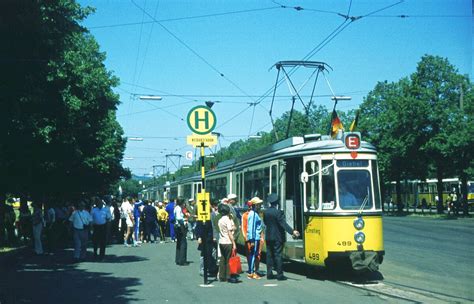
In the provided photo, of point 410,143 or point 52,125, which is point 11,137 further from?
point 410,143

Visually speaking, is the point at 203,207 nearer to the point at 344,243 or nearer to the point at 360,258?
the point at 344,243

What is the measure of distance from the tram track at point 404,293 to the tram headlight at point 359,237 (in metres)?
0.91

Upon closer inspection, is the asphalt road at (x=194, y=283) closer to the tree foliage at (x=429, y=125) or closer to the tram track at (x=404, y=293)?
the tram track at (x=404, y=293)

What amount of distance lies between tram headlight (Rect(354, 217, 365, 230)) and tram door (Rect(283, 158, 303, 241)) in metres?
1.89

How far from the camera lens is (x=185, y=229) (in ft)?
55.0

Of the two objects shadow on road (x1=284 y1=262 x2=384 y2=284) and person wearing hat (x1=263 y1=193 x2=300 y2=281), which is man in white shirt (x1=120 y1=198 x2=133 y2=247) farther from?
person wearing hat (x1=263 y1=193 x2=300 y2=281)

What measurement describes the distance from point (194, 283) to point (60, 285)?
9.02ft

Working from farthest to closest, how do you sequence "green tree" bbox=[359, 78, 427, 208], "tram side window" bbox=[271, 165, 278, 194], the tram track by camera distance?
1. "green tree" bbox=[359, 78, 427, 208]
2. "tram side window" bbox=[271, 165, 278, 194]
3. the tram track

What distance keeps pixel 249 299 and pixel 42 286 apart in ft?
14.9

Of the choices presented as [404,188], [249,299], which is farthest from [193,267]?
[404,188]

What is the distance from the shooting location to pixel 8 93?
13305 mm

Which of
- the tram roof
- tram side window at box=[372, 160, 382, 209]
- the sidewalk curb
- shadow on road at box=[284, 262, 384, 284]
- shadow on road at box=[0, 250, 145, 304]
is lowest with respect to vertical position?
shadow on road at box=[284, 262, 384, 284]

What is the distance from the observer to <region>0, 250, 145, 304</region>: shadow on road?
35.6 ft

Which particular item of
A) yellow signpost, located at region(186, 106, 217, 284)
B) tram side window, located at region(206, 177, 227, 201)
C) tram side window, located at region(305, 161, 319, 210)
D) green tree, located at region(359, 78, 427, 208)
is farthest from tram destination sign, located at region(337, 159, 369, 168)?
green tree, located at region(359, 78, 427, 208)
